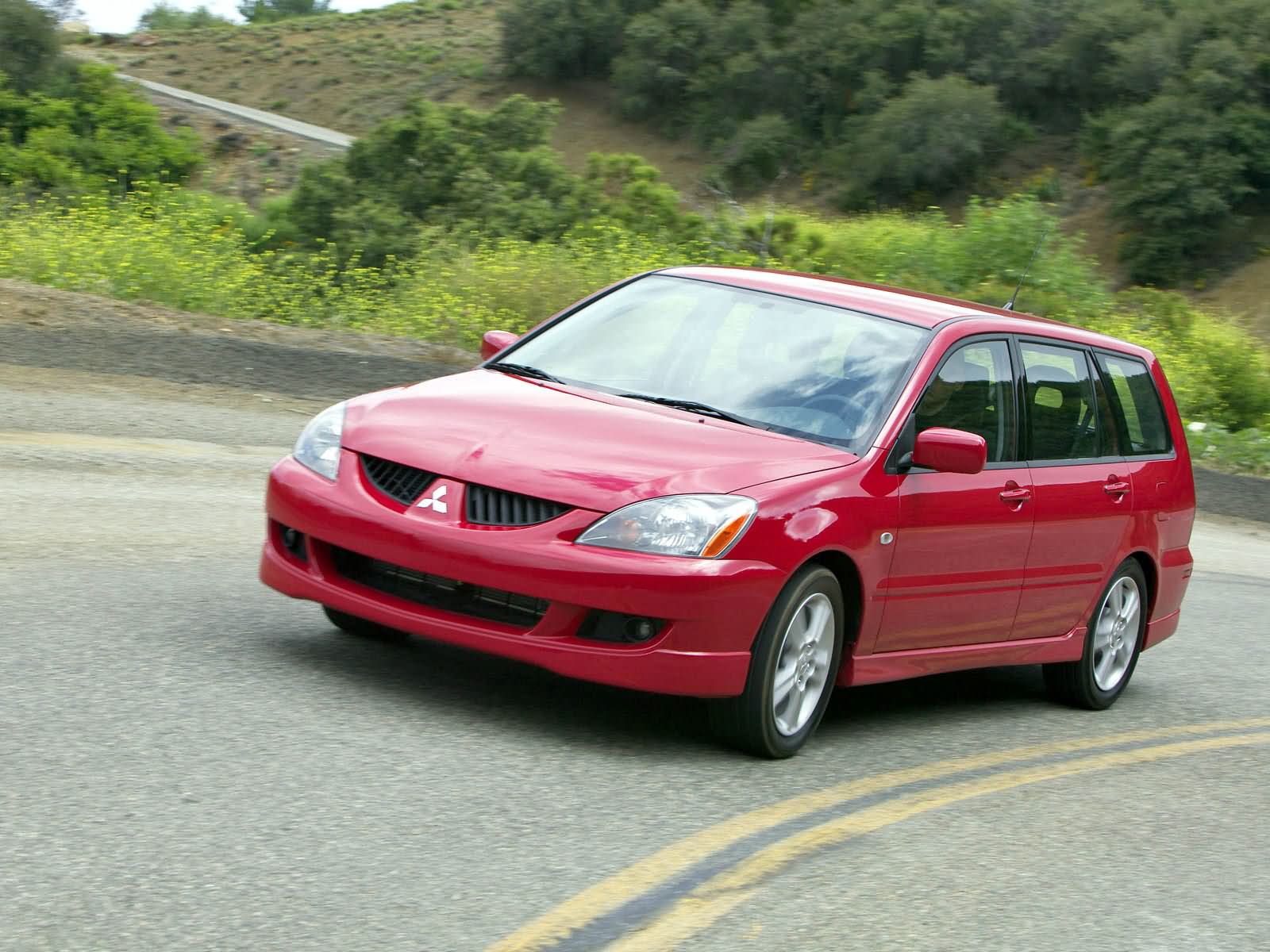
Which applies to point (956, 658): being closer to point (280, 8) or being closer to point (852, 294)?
point (852, 294)

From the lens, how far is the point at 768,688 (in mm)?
5824

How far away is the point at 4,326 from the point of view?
15.8m

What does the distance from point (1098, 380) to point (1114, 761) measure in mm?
1862

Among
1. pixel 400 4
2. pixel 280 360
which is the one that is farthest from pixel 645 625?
pixel 400 4

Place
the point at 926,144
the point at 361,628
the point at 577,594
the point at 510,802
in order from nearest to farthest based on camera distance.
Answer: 1. the point at 510,802
2. the point at 577,594
3. the point at 361,628
4. the point at 926,144

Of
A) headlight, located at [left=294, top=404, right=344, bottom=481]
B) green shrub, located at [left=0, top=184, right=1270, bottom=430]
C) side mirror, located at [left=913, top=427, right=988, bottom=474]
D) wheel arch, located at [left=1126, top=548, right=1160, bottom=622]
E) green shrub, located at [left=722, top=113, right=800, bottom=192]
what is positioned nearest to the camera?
headlight, located at [left=294, top=404, right=344, bottom=481]

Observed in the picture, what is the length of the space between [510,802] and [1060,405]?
11.8 feet

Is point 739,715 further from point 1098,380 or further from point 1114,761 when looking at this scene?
point 1098,380

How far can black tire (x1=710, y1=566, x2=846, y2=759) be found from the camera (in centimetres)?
576

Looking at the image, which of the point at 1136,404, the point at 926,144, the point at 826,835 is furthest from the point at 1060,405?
the point at 926,144

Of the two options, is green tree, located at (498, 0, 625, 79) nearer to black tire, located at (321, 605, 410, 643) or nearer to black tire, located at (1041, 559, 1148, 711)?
black tire, located at (1041, 559, 1148, 711)

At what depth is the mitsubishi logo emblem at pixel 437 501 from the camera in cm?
573

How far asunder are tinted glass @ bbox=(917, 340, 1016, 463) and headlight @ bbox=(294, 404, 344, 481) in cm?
212

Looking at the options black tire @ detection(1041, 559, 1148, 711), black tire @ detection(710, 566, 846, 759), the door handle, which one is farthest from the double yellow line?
the door handle
